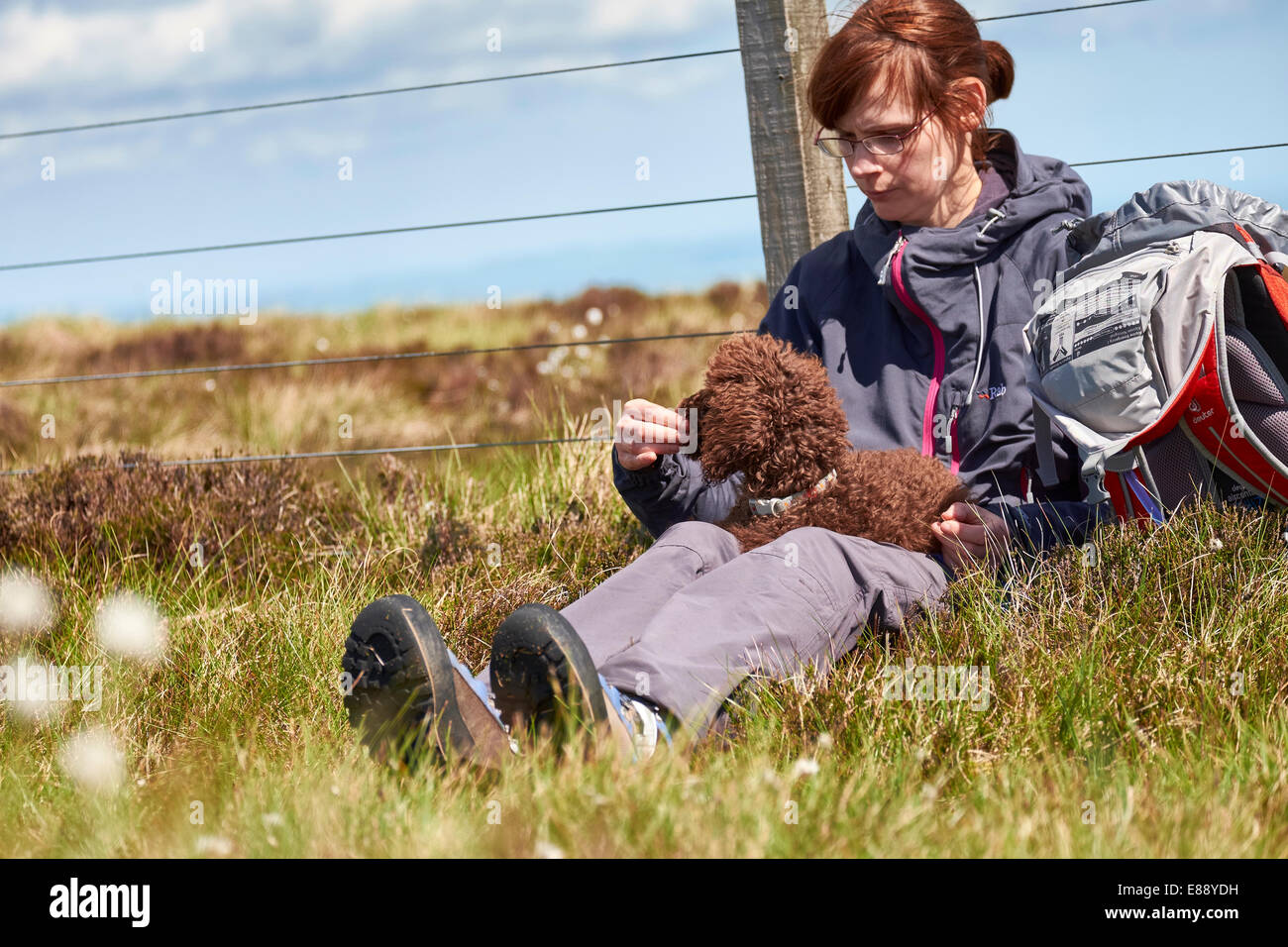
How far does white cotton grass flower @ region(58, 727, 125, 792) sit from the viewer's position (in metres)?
2.03

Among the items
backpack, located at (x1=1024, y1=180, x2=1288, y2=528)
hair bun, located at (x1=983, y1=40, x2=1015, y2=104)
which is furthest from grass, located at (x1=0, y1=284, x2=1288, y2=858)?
hair bun, located at (x1=983, y1=40, x2=1015, y2=104)

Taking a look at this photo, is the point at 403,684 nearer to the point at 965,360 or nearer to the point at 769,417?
the point at 769,417

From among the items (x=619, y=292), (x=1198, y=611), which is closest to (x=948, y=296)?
(x=1198, y=611)

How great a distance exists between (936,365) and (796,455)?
2.02 feet

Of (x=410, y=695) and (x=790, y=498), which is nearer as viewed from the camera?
(x=410, y=695)

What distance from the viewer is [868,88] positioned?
2.73 metres

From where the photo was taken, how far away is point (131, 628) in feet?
10.0

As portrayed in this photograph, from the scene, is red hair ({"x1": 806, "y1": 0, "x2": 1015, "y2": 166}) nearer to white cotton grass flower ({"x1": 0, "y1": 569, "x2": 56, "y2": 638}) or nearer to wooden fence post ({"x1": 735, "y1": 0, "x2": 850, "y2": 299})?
wooden fence post ({"x1": 735, "y1": 0, "x2": 850, "y2": 299})
